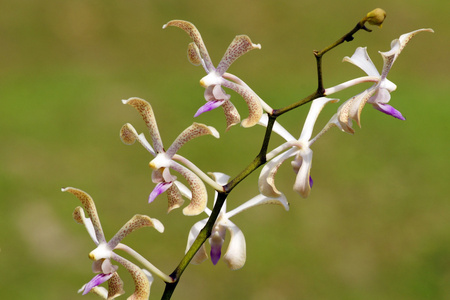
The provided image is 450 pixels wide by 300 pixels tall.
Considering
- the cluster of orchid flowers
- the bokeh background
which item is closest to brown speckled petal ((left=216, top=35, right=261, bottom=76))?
the cluster of orchid flowers

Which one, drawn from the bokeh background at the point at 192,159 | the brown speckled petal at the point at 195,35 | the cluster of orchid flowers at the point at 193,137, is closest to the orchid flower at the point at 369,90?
the cluster of orchid flowers at the point at 193,137

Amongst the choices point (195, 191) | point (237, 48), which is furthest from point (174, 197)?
point (237, 48)

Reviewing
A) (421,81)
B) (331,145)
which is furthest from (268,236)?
(421,81)

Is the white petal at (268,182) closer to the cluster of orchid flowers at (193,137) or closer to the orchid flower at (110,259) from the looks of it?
the cluster of orchid flowers at (193,137)

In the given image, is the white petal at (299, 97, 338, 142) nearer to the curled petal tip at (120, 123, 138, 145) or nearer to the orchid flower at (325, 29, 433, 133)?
the orchid flower at (325, 29, 433, 133)

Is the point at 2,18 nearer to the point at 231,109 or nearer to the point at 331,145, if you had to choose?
the point at 331,145

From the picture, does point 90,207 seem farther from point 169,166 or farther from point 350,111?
point 350,111

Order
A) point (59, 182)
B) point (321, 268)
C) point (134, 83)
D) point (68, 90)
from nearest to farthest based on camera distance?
point (321, 268) < point (59, 182) < point (68, 90) < point (134, 83)
